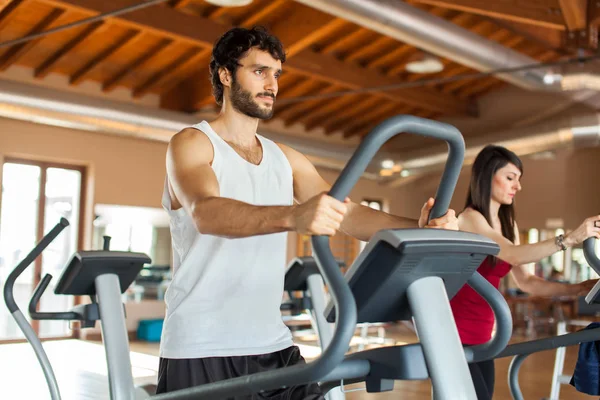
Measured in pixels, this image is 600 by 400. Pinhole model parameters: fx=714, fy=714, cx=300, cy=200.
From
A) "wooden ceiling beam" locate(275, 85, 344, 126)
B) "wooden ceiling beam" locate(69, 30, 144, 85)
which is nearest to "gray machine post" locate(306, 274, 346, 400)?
"wooden ceiling beam" locate(69, 30, 144, 85)

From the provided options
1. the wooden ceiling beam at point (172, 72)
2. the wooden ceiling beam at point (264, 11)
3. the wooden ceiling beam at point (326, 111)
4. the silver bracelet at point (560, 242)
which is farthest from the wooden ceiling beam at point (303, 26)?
the silver bracelet at point (560, 242)

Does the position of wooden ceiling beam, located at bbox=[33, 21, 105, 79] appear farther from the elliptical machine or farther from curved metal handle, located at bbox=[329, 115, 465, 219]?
curved metal handle, located at bbox=[329, 115, 465, 219]

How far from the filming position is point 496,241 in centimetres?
260

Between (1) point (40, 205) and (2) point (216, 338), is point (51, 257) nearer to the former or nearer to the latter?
(1) point (40, 205)

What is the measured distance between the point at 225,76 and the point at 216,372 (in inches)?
27.5

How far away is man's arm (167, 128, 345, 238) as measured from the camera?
3.53 feet

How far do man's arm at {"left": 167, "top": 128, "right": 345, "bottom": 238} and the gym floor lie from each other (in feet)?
14.0

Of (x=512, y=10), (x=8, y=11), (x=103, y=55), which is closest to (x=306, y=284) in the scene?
(x=512, y=10)

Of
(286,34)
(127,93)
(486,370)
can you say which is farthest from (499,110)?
(486,370)

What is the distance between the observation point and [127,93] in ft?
32.4

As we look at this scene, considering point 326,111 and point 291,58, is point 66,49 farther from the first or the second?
point 326,111

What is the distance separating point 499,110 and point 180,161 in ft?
39.1

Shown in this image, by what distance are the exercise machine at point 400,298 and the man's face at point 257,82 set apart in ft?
1.85

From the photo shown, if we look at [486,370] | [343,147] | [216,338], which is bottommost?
[486,370]
